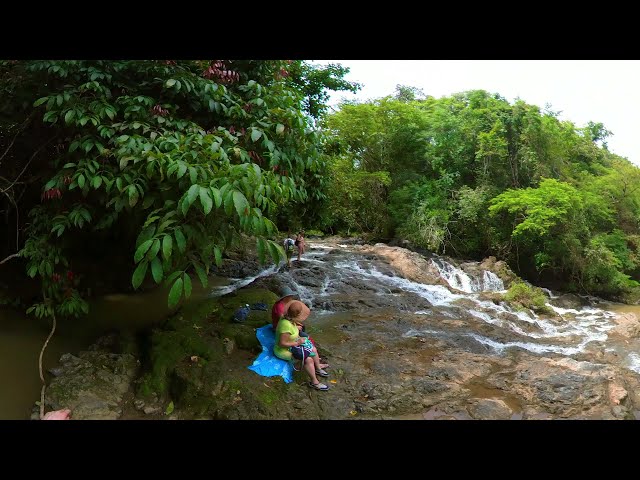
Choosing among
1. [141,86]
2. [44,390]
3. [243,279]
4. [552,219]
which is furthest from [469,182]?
[44,390]

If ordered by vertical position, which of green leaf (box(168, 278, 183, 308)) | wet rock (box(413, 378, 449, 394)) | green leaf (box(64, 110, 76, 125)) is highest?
green leaf (box(64, 110, 76, 125))

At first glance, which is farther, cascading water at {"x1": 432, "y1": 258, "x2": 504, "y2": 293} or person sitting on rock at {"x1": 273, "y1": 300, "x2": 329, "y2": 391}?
cascading water at {"x1": 432, "y1": 258, "x2": 504, "y2": 293}

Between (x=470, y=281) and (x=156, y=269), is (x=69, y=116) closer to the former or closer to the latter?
(x=156, y=269)

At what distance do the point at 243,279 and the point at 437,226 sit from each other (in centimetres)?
836

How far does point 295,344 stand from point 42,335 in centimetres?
339

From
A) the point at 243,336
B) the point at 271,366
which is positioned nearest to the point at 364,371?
the point at 271,366

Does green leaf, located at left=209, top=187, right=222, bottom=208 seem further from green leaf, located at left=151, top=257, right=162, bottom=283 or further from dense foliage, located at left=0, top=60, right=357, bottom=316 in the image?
green leaf, located at left=151, top=257, right=162, bottom=283

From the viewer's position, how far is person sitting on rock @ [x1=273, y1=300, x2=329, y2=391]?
3.88 metres

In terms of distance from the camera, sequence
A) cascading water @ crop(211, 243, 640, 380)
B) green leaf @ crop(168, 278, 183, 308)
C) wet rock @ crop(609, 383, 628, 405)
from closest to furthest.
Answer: green leaf @ crop(168, 278, 183, 308), wet rock @ crop(609, 383, 628, 405), cascading water @ crop(211, 243, 640, 380)

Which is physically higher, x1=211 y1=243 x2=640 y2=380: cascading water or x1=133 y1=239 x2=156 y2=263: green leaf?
x1=133 y1=239 x2=156 y2=263: green leaf

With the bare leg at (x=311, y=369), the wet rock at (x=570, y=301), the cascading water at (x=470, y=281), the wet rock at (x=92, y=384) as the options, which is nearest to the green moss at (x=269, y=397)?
the bare leg at (x=311, y=369)

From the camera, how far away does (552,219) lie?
1211cm

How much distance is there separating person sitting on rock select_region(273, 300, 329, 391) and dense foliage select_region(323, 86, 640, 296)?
298 inches

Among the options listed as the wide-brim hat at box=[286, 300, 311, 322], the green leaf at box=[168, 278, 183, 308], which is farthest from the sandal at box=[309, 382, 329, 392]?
the green leaf at box=[168, 278, 183, 308]
